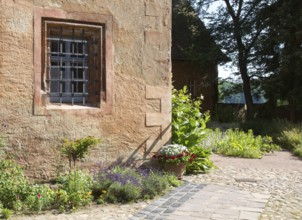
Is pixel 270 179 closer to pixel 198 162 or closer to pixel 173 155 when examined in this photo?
pixel 198 162

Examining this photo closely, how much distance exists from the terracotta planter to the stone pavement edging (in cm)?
52

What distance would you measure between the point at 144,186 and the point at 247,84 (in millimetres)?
15451

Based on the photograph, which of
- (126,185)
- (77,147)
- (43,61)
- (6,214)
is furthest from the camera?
(43,61)

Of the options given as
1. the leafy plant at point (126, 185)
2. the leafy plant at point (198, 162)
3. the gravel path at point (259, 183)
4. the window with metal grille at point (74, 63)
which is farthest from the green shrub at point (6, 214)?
the leafy plant at point (198, 162)

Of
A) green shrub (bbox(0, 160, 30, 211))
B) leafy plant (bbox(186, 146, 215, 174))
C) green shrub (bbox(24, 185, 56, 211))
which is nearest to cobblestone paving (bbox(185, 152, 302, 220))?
leafy plant (bbox(186, 146, 215, 174))

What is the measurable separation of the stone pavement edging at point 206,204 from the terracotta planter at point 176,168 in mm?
517

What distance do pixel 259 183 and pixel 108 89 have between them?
9.76 feet

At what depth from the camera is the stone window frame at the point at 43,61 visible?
5.97 metres

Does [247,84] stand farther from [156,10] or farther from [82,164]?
[82,164]

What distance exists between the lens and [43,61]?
6129mm

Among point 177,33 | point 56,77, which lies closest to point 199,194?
point 56,77

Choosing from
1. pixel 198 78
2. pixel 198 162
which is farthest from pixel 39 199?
pixel 198 78

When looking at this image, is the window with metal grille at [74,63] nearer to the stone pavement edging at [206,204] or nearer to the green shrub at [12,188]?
the green shrub at [12,188]

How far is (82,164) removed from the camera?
632cm
